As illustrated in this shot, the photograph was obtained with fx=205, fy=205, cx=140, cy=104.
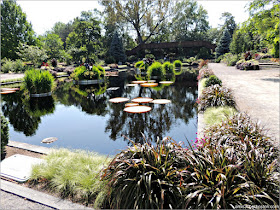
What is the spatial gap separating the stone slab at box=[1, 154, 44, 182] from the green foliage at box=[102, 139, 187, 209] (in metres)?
1.40

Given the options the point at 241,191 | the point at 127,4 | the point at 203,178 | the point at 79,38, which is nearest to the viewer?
the point at 241,191

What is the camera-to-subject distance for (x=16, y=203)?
2434 mm

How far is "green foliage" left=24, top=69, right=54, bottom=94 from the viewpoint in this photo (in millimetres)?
9578

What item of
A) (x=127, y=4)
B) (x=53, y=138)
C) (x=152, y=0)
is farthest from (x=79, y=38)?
(x=53, y=138)

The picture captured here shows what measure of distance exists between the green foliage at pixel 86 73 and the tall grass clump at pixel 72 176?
465 inches

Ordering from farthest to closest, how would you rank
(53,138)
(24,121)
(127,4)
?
(127,4)
(24,121)
(53,138)

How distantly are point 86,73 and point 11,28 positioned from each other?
909 inches

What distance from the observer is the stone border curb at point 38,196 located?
2.35 m

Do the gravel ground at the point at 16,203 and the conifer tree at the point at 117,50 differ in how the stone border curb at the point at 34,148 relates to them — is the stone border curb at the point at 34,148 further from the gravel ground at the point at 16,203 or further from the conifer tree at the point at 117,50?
the conifer tree at the point at 117,50

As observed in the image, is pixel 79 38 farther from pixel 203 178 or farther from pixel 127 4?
pixel 203 178

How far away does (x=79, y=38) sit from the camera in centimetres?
2608

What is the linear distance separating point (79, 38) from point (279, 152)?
1053 inches

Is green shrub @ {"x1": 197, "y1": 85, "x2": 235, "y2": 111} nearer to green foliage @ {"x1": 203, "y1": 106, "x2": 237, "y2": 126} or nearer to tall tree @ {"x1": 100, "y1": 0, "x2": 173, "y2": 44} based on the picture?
green foliage @ {"x1": 203, "y1": 106, "x2": 237, "y2": 126}

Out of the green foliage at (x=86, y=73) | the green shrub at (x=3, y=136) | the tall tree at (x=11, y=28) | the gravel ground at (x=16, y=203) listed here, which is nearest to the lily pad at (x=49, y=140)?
the green shrub at (x=3, y=136)
